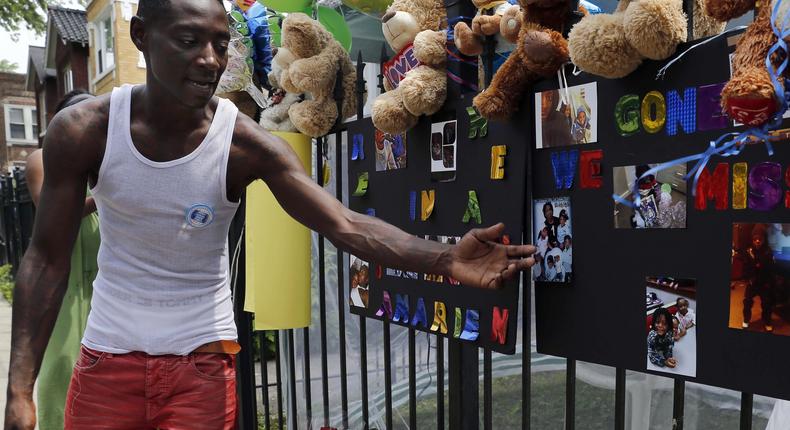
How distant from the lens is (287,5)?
9.78 ft

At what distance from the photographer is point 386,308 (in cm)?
255

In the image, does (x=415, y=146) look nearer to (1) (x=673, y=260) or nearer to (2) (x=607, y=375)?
(1) (x=673, y=260)

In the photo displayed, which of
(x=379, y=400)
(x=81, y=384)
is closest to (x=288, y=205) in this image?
(x=81, y=384)

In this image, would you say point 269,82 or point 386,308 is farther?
point 269,82

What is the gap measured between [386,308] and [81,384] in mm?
1111

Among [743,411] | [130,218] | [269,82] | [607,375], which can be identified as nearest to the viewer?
[743,411]

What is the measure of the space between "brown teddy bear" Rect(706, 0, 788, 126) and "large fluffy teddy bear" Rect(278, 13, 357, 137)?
5.72 feet

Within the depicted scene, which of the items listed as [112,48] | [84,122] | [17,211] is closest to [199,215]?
[84,122]

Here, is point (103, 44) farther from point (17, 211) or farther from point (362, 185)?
point (362, 185)

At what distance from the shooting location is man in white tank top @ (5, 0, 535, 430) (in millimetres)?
1991

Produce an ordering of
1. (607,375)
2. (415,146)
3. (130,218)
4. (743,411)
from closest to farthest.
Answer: (743,411) → (130,218) → (415,146) → (607,375)

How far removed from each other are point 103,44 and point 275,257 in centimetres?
2018

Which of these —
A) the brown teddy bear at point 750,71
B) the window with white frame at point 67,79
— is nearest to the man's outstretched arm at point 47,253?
the brown teddy bear at point 750,71

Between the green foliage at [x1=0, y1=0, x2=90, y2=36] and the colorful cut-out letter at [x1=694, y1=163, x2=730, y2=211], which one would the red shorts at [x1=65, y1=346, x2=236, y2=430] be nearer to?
the colorful cut-out letter at [x1=694, y1=163, x2=730, y2=211]
